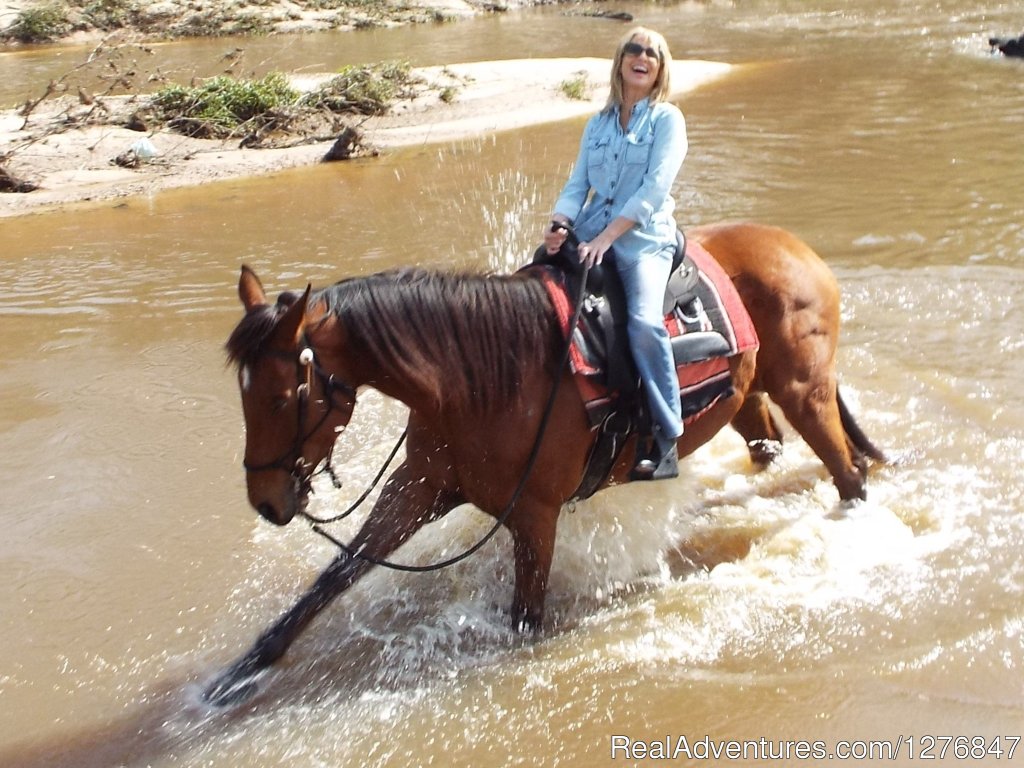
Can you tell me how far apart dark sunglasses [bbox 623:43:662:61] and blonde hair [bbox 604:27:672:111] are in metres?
0.01

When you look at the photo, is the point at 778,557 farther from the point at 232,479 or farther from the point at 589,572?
the point at 232,479

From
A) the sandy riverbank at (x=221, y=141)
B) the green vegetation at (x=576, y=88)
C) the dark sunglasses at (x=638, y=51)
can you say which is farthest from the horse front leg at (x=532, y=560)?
the green vegetation at (x=576, y=88)

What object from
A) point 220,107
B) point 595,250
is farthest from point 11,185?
point 595,250

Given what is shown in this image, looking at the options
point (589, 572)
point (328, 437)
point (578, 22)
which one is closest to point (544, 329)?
point (328, 437)

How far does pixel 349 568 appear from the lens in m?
3.88

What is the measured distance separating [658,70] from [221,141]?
11.7m

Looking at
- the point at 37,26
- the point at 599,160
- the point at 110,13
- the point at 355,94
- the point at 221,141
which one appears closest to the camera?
the point at 599,160

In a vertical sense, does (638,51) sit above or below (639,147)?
above

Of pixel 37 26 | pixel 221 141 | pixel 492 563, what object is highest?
→ pixel 37 26

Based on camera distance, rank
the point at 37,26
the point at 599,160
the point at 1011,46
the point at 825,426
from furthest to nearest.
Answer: the point at 37,26 → the point at 1011,46 → the point at 825,426 → the point at 599,160

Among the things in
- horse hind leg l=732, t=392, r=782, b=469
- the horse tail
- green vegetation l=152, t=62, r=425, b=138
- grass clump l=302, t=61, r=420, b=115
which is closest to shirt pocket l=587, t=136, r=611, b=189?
horse hind leg l=732, t=392, r=782, b=469

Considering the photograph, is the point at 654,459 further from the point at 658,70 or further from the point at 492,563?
the point at 658,70

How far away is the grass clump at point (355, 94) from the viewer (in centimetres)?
1546

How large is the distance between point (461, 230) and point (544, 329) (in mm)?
6287
